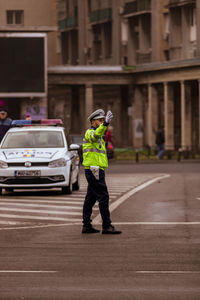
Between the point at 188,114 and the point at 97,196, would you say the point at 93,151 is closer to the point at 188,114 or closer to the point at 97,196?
the point at 97,196

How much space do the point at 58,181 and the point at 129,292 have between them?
13976mm

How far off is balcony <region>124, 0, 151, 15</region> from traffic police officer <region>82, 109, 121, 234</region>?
181 feet

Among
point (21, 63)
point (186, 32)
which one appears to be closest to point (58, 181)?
point (21, 63)

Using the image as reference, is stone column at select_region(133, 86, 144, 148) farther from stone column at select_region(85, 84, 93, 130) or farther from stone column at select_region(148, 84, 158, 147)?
stone column at select_region(85, 84, 93, 130)

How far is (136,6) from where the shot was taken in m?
70.7

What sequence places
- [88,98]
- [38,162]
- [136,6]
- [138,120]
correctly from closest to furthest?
[38,162] < [88,98] < [138,120] < [136,6]

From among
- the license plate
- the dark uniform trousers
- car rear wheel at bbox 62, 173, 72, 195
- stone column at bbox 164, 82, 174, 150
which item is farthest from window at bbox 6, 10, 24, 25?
the dark uniform trousers

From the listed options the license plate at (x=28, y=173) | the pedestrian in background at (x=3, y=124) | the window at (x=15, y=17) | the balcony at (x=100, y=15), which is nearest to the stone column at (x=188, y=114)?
the balcony at (x=100, y=15)

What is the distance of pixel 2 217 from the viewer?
58.0ft

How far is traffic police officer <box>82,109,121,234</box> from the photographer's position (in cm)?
1493

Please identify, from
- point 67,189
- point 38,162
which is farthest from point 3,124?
point 67,189

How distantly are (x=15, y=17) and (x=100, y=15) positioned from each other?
9.66 meters

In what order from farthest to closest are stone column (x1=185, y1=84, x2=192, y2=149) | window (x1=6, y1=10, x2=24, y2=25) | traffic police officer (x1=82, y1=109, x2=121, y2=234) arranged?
window (x1=6, y1=10, x2=24, y2=25)
stone column (x1=185, y1=84, x2=192, y2=149)
traffic police officer (x1=82, y1=109, x2=121, y2=234)

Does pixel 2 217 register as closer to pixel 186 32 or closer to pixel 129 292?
pixel 129 292
